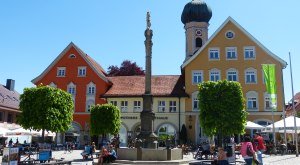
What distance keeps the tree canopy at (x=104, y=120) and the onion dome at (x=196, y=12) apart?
20.7 m

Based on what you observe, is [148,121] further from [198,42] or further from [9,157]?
[198,42]

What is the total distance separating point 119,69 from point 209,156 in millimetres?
34209

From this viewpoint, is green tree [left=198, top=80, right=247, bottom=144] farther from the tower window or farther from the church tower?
the tower window

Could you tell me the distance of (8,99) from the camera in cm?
4794

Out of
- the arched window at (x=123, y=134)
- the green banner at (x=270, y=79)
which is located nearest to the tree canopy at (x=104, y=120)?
the arched window at (x=123, y=134)

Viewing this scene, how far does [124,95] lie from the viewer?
1711 inches

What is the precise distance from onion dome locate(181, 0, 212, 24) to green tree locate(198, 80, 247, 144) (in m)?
21.8

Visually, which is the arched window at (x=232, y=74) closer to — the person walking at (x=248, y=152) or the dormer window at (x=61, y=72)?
the dormer window at (x=61, y=72)

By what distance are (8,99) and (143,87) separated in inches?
727

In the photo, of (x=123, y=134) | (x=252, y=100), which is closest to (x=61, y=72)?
(x=123, y=134)

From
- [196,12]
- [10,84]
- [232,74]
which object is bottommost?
[232,74]

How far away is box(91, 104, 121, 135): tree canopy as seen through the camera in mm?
37250

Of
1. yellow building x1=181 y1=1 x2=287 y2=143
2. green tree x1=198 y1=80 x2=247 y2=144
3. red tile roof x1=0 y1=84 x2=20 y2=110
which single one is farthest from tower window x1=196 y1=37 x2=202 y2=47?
red tile roof x1=0 y1=84 x2=20 y2=110

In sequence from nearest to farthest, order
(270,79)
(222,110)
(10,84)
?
(270,79) → (222,110) → (10,84)
